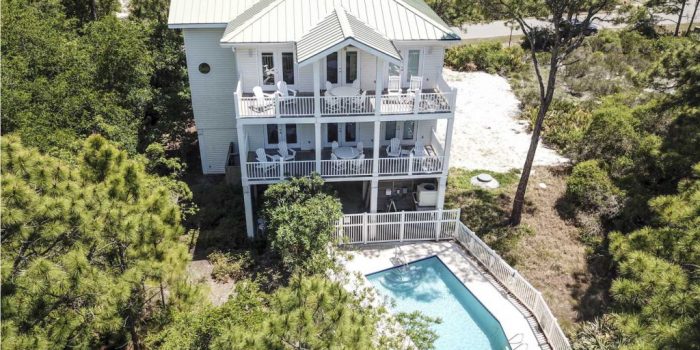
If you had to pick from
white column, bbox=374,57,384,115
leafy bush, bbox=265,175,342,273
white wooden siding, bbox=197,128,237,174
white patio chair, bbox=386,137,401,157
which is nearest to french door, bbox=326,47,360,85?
white column, bbox=374,57,384,115

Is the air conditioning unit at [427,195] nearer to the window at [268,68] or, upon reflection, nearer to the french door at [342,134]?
the french door at [342,134]

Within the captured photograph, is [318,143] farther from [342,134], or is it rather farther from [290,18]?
[290,18]

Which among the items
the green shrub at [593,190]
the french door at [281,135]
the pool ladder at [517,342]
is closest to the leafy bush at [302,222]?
the french door at [281,135]

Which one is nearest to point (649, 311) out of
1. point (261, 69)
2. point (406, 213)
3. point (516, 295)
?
point (516, 295)

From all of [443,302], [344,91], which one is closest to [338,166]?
[344,91]

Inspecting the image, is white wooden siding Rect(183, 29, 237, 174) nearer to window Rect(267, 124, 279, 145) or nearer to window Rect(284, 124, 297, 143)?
window Rect(267, 124, 279, 145)

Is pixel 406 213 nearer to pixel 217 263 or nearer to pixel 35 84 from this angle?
pixel 217 263

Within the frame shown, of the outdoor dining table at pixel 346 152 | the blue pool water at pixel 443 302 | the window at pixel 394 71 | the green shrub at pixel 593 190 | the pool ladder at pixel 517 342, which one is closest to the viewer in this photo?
the pool ladder at pixel 517 342
